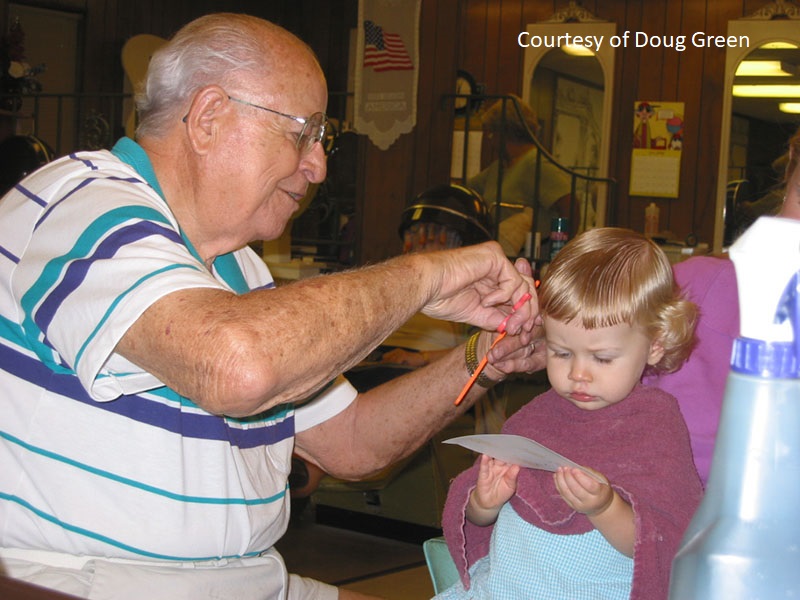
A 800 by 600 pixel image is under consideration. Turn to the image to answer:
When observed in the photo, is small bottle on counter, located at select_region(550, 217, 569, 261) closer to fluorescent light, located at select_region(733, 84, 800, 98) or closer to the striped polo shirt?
fluorescent light, located at select_region(733, 84, 800, 98)

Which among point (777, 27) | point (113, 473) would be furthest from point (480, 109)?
point (113, 473)

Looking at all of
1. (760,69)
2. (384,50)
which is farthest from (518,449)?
(760,69)

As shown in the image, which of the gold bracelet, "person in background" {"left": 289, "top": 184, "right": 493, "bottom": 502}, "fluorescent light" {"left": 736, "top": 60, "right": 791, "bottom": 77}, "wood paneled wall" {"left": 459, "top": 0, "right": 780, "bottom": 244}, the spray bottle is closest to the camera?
the spray bottle

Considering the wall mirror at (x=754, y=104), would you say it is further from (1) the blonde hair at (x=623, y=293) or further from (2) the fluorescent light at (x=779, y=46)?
(1) the blonde hair at (x=623, y=293)

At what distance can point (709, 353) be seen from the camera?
5.51 ft

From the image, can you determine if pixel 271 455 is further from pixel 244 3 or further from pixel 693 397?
pixel 244 3

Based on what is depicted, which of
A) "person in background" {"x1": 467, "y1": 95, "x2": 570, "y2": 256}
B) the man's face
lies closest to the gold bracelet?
the man's face

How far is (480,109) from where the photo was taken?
8484 millimetres

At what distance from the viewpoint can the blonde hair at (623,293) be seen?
160 centimetres

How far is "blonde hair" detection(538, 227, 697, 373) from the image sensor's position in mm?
1597

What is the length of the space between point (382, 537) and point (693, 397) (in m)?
2.76

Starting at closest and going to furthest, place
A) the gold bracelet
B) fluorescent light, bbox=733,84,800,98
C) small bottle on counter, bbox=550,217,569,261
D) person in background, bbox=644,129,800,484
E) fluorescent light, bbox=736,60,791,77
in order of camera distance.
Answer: person in background, bbox=644,129,800,484
the gold bracelet
small bottle on counter, bbox=550,217,569,261
fluorescent light, bbox=733,84,800,98
fluorescent light, bbox=736,60,791,77

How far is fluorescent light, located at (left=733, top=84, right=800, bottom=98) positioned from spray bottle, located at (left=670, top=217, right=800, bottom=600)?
8.06 m

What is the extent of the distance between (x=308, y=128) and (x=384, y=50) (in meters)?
3.26
